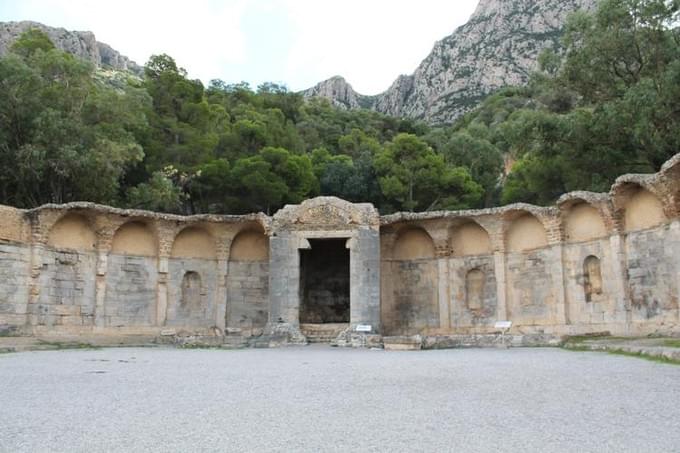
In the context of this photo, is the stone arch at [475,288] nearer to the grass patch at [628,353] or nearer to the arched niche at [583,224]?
the arched niche at [583,224]

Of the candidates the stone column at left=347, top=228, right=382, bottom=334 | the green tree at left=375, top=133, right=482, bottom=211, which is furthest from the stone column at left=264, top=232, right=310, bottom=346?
the green tree at left=375, top=133, right=482, bottom=211

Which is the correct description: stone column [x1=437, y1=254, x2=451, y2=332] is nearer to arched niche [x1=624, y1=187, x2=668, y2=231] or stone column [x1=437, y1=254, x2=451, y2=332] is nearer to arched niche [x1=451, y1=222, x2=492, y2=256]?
arched niche [x1=451, y1=222, x2=492, y2=256]

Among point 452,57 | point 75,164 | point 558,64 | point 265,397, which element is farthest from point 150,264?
point 452,57

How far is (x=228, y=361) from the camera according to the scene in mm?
12984

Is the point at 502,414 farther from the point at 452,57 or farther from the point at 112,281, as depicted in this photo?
the point at 452,57

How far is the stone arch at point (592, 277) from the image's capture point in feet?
66.7

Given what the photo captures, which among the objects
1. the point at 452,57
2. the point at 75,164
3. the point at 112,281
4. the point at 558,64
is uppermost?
the point at 452,57

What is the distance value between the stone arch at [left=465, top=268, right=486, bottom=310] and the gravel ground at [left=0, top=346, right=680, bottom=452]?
40.3 ft

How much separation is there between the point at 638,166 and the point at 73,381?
22612 millimetres

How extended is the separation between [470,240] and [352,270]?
530 cm

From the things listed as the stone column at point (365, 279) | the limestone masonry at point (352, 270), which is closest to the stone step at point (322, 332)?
the limestone masonry at point (352, 270)

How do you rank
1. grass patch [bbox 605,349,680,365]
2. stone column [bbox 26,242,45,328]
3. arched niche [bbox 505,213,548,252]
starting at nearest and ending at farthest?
grass patch [bbox 605,349,680,365] < stone column [bbox 26,242,45,328] < arched niche [bbox 505,213,548,252]

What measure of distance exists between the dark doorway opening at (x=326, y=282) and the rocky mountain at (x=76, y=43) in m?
44.7

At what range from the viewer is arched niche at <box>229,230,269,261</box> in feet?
81.9
